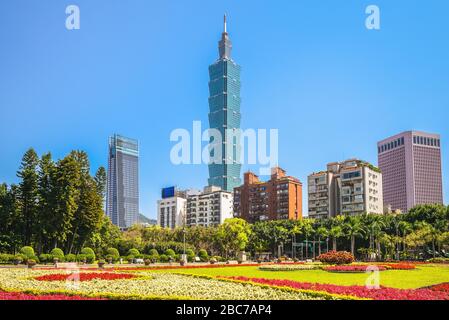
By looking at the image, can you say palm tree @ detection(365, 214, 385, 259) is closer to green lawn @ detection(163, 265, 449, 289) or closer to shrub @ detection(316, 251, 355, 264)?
shrub @ detection(316, 251, 355, 264)

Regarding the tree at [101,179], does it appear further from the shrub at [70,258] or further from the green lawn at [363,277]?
the green lawn at [363,277]

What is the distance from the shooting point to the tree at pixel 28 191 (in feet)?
156

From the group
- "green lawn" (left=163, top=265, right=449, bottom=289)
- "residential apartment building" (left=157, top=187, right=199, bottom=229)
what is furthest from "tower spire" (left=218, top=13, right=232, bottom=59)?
"green lawn" (left=163, top=265, right=449, bottom=289)

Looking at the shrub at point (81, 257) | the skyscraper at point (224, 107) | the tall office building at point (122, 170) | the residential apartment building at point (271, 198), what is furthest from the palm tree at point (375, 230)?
the skyscraper at point (224, 107)

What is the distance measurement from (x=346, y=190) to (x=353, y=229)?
27134mm

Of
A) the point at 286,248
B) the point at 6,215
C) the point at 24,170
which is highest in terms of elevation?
the point at 24,170

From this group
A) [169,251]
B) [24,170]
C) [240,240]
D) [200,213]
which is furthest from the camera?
[200,213]

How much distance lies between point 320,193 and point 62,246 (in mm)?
58721

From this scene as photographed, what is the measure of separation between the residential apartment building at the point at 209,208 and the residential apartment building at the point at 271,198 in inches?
332

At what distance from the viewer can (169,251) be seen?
57656mm

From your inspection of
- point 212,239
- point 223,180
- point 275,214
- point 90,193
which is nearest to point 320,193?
point 275,214

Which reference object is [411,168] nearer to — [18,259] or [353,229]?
[353,229]

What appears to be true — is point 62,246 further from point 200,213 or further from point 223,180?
point 223,180

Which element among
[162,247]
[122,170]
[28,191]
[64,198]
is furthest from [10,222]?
[122,170]
